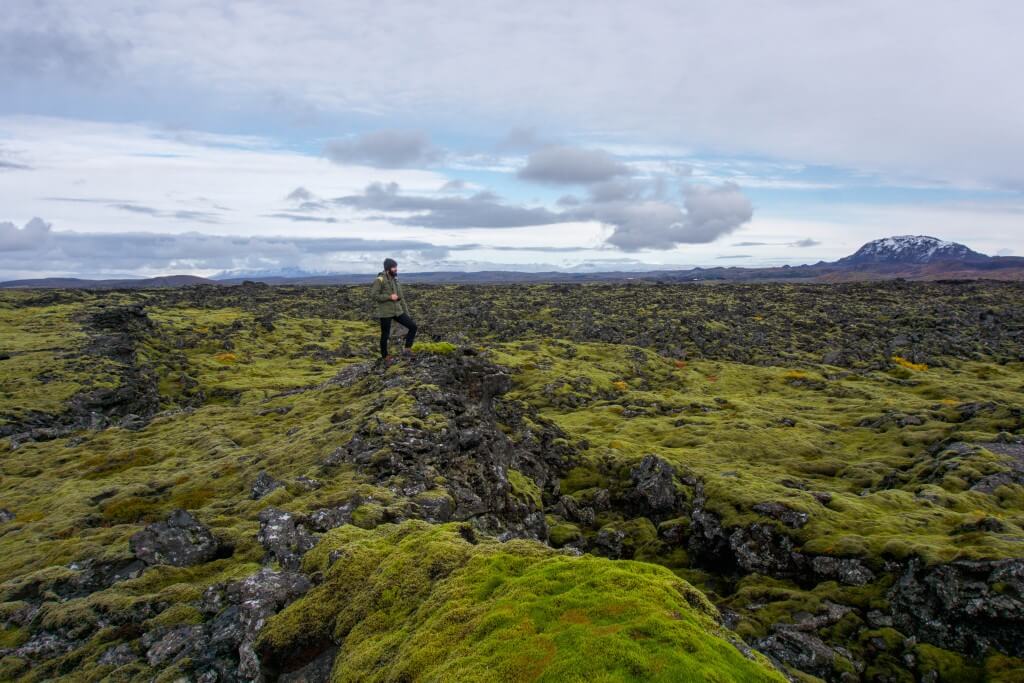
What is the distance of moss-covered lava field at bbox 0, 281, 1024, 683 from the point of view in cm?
834

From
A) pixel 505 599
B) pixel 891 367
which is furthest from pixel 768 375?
pixel 505 599

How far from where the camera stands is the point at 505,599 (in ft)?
26.6

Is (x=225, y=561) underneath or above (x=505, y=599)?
underneath

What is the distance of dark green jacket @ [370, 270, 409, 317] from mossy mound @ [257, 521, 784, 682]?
42.8ft

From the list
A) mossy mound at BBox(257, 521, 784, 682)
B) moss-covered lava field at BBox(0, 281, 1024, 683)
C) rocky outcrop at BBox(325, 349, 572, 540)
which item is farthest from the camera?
rocky outcrop at BBox(325, 349, 572, 540)

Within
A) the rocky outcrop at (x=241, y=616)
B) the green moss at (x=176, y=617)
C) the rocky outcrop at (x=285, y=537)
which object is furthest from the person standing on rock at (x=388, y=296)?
the green moss at (x=176, y=617)

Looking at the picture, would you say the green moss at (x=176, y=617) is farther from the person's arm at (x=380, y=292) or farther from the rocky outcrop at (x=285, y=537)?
the person's arm at (x=380, y=292)

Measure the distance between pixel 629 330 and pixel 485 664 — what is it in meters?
65.0

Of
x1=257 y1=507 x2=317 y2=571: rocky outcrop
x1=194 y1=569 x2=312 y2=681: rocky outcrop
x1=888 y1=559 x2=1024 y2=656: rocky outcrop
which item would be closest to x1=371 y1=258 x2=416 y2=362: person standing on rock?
x1=257 y1=507 x2=317 y2=571: rocky outcrop

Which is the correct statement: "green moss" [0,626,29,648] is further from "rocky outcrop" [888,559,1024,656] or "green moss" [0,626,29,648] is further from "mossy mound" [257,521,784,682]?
"rocky outcrop" [888,559,1024,656]

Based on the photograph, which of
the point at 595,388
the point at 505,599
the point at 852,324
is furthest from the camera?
the point at 852,324

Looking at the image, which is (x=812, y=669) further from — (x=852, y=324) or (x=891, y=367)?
(x=852, y=324)

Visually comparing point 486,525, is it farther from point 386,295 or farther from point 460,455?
point 386,295

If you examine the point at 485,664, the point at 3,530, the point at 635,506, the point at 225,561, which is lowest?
the point at 635,506
